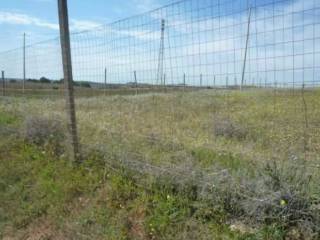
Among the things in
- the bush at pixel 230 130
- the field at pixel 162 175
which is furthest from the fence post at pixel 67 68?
the bush at pixel 230 130

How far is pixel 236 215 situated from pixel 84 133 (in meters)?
3.54

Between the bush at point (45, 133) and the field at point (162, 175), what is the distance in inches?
0.8

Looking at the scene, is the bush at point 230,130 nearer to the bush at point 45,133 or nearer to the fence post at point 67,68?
the fence post at point 67,68

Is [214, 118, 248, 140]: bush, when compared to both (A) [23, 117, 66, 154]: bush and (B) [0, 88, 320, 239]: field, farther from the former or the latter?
(A) [23, 117, 66, 154]: bush

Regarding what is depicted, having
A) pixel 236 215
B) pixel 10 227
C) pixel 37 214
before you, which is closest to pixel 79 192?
pixel 37 214

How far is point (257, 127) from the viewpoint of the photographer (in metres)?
8.30

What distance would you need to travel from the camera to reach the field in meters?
4.04

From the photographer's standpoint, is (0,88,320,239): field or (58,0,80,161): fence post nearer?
(0,88,320,239): field

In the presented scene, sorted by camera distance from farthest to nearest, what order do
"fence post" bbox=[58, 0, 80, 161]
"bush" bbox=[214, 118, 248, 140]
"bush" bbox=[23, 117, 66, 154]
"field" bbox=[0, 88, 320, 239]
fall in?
"bush" bbox=[214, 118, 248, 140], "bush" bbox=[23, 117, 66, 154], "fence post" bbox=[58, 0, 80, 161], "field" bbox=[0, 88, 320, 239]

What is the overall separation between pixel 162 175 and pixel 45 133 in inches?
131

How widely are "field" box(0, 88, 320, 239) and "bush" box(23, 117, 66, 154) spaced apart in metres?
0.02

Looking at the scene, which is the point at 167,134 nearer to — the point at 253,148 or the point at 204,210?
the point at 253,148

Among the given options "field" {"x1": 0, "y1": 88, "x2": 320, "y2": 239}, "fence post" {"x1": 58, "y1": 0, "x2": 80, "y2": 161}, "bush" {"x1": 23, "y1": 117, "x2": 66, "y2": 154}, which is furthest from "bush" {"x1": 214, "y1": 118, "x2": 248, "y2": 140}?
"bush" {"x1": 23, "y1": 117, "x2": 66, "y2": 154}

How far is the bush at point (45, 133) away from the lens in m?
7.23
